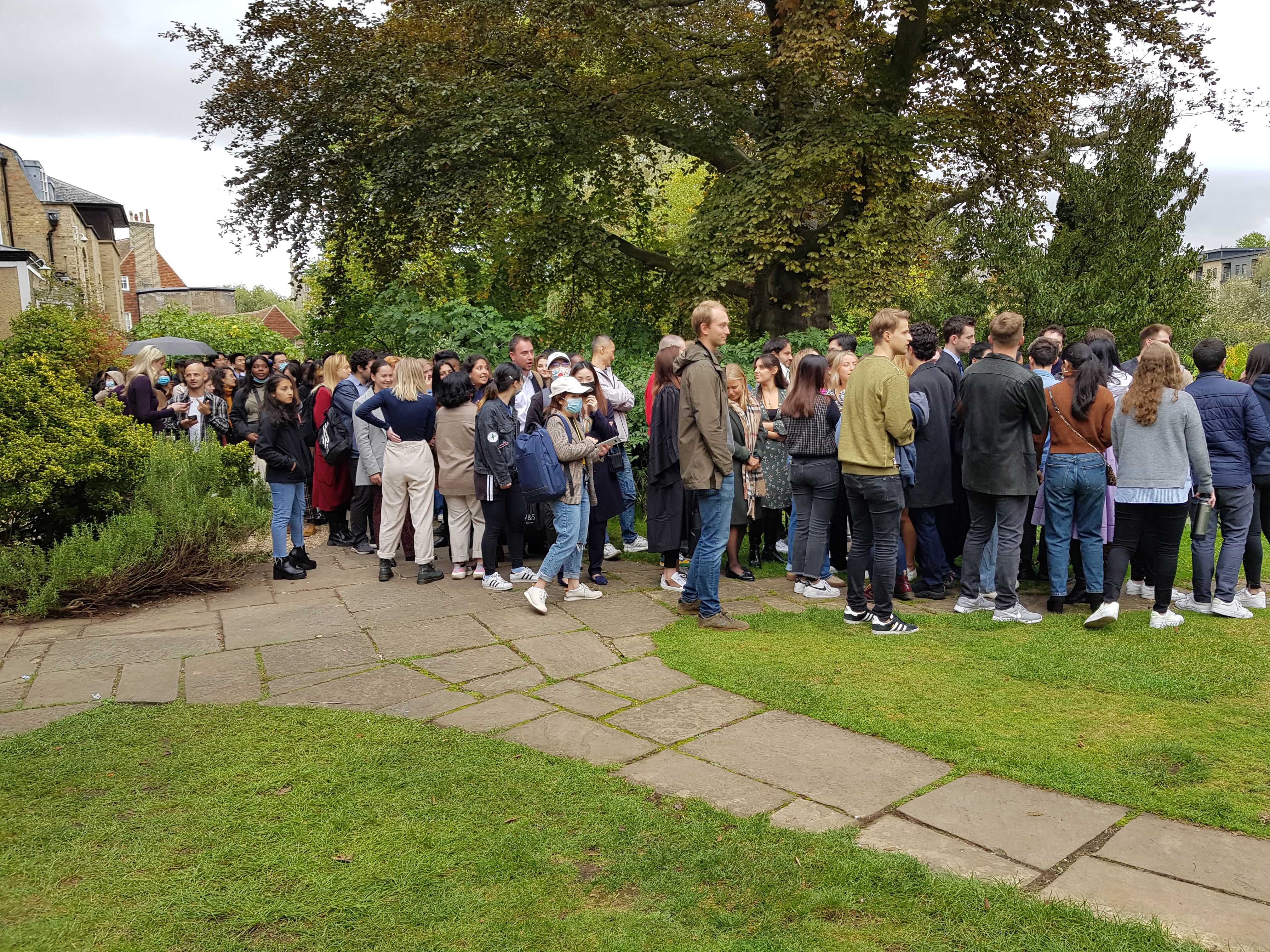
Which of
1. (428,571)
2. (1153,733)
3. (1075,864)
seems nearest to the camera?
(1075,864)

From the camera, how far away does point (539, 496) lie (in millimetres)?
7023

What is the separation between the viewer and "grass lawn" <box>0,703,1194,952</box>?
2.99 meters

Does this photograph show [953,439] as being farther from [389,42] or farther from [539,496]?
[389,42]

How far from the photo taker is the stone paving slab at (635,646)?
604cm

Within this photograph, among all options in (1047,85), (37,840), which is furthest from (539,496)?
(1047,85)

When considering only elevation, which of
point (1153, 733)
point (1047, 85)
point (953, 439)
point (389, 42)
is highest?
point (389, 42)

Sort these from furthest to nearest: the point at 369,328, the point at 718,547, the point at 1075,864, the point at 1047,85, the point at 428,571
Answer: the point at 369,328, the point at 1047,85, the point at 428,571, the point at 718,547, the point at 1075,864

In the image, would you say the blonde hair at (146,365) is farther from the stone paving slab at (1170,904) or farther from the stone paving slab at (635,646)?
the stone paving slab at (1170,904)

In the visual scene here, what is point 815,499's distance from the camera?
755 cm

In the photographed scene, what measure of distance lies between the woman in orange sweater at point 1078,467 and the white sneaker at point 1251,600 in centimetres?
107

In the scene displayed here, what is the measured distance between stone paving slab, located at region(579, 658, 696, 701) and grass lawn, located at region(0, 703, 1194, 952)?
3.34ft

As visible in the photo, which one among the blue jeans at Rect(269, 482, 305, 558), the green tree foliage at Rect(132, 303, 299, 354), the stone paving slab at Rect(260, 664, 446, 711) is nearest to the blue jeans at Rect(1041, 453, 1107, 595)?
the stone paving slab at Rect(260, 664, 446, 711)

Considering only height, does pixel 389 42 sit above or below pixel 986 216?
above

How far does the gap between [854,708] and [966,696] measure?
2.38 ft
